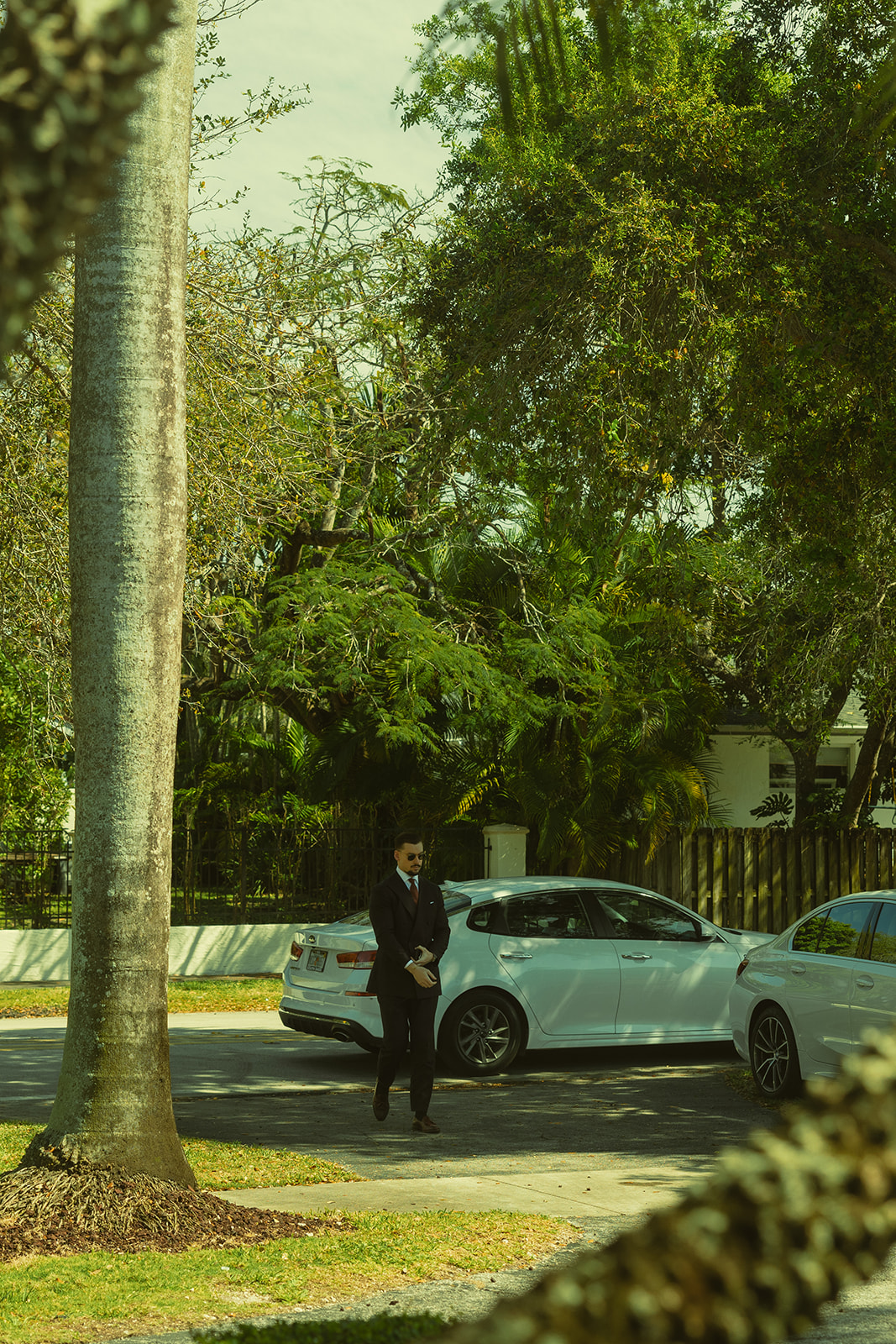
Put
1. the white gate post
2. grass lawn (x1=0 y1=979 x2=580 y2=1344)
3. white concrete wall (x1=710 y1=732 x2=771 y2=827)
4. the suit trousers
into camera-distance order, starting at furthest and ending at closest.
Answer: white concrete wall (x1=710 y1=732 x2=771 y2=827) < the white gate post < the suit trousers < grass lawn (x1=0 y1=979 x2=580 y2=1344)

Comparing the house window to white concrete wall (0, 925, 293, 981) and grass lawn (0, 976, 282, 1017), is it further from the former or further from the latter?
grass lawn (0, 976, 282, 1017)

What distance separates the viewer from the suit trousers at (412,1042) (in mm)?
9609

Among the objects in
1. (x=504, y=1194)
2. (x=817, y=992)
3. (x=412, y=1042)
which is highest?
(x=817, y=992)

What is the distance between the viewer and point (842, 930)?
1017 centimetres

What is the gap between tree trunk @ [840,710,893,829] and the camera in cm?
2086

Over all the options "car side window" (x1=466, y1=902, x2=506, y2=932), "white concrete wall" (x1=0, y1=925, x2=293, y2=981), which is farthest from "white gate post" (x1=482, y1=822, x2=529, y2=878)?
"car side window" (x1=466, y1=902, x2=506, y2=932)

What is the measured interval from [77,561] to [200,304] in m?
6.52

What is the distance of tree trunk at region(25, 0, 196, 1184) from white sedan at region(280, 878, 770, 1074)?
15.7 ft

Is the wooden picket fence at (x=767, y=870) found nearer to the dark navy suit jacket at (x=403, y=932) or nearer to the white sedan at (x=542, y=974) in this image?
the white sedan at (x=542, y=974)

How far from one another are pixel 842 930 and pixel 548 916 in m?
3.20

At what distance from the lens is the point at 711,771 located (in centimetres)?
2627

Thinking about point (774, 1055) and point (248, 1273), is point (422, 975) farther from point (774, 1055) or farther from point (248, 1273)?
point (248, 1273)

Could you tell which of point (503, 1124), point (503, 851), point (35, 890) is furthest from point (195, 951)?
point (503, 1124)

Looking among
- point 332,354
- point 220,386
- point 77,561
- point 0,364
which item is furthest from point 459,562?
point 0,364
